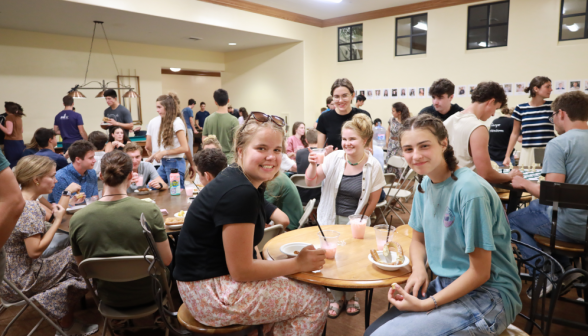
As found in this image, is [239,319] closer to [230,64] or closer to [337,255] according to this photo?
[337,255]

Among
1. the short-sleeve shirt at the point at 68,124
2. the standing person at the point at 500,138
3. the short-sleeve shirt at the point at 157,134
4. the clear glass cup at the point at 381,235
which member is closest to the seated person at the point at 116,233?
the clear glass cup at the point at 381,235

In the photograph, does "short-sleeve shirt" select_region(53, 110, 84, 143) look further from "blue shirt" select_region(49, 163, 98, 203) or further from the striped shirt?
the striped shirt

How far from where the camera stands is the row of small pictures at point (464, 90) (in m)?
7.20

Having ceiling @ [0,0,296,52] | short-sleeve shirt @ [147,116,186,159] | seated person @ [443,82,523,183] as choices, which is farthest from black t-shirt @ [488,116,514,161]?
ceiling @ [0,0,296,52]

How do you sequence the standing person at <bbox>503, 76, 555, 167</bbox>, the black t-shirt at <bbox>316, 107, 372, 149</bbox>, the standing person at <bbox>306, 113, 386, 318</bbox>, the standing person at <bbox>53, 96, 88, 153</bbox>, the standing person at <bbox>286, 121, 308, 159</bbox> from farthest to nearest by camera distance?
the standing person at <bbox>53, 96, 88, 153</bbox>, the standing person at <bbox>286, 121, 308, 159</bbox>, the standing person at <bbox>503, 76, 555, 167</bbox>, the black t-shirt at <bbox>316, 107, 372, 149</bbox>, the standing person at <bbox>306, 113, 386, 318</bbox>

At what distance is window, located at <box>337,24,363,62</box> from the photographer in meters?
10.0

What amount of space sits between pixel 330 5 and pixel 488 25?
360 cm

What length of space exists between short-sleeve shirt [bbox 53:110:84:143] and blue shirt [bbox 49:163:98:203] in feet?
14.2

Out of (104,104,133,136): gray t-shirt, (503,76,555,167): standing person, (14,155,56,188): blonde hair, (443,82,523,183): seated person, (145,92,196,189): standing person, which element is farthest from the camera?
(104,104,133,136): gray t-shirt

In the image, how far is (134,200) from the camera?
213 centimetres

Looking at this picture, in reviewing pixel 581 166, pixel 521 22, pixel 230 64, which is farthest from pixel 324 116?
pixel 230 64

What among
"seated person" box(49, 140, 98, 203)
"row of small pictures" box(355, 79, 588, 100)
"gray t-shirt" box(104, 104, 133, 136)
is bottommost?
"seated person" box(49, 140, 98, 203)

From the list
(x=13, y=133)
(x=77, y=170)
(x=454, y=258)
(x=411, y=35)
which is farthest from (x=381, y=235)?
(x=411, y=35)

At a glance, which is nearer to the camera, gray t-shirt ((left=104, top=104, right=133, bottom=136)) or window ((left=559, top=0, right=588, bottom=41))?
gray t-shirt ((left=104, top=104, right=133, bottom=136))
